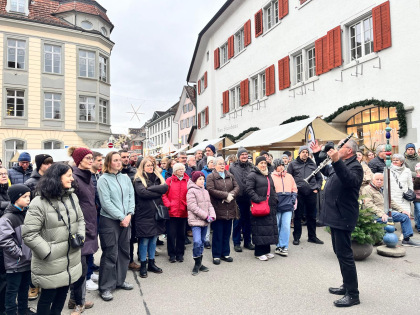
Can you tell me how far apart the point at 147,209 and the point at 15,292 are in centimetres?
207

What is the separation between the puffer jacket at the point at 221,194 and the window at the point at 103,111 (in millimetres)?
23005

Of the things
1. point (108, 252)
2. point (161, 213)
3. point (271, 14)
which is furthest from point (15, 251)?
point (271, 14)

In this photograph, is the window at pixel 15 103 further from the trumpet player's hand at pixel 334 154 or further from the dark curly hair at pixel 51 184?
the trumpet player's hand at pixel 334 154

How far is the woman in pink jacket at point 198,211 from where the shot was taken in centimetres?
512

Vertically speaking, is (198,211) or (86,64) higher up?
(86,64)

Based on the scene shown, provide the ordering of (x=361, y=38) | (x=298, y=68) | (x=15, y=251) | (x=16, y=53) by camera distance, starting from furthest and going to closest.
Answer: (x=16, y=53), (x=298, y=68), (x=361, y=38), (x=15, y=251)

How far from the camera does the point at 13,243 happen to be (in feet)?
10.5

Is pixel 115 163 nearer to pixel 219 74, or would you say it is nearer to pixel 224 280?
pixel 224 280

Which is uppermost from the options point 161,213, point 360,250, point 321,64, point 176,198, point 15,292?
point 321,64

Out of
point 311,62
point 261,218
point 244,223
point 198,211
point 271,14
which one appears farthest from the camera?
point 271,14

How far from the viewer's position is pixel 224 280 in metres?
4.69

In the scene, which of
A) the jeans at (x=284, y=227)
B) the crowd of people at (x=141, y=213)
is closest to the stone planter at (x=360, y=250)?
the crowd of people at (x=141, y=213)

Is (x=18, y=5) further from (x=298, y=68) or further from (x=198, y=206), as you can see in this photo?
(x=198, y=206)

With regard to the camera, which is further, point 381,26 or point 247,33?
point 247,33
